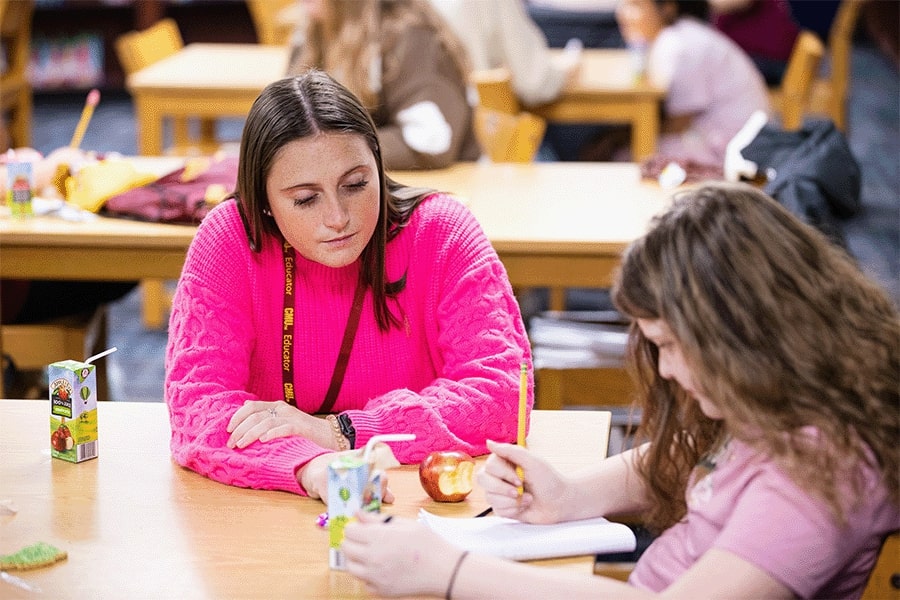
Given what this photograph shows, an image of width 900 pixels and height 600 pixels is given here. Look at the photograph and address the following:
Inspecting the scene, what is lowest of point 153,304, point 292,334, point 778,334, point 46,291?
point 153,304

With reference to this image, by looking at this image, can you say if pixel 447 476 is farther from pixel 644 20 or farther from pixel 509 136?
pixel 644 20

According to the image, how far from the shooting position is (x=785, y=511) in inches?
51.5

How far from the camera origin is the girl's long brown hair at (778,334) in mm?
1345

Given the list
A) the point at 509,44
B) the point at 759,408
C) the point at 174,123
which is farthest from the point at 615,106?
the point at 759,408

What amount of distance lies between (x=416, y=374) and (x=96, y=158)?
1598 mm

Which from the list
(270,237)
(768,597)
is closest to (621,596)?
A: (768,597)

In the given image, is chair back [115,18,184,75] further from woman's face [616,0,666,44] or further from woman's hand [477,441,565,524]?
woman's hand [477,441,565,524]

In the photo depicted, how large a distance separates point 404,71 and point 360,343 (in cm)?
173

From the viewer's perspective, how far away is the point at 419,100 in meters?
3.56

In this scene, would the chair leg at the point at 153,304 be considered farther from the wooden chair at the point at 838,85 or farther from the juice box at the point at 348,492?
the juice box at the point at 348,492

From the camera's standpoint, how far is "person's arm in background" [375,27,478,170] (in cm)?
354

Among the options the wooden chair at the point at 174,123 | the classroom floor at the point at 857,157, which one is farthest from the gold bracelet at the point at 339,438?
the wooden chair at the point at 174,123

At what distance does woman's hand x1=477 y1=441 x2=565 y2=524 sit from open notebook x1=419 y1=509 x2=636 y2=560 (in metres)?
0.02

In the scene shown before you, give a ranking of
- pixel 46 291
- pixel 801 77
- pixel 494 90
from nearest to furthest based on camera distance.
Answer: pixel 46 291 < pixel 494 90 < pixel 801 77
